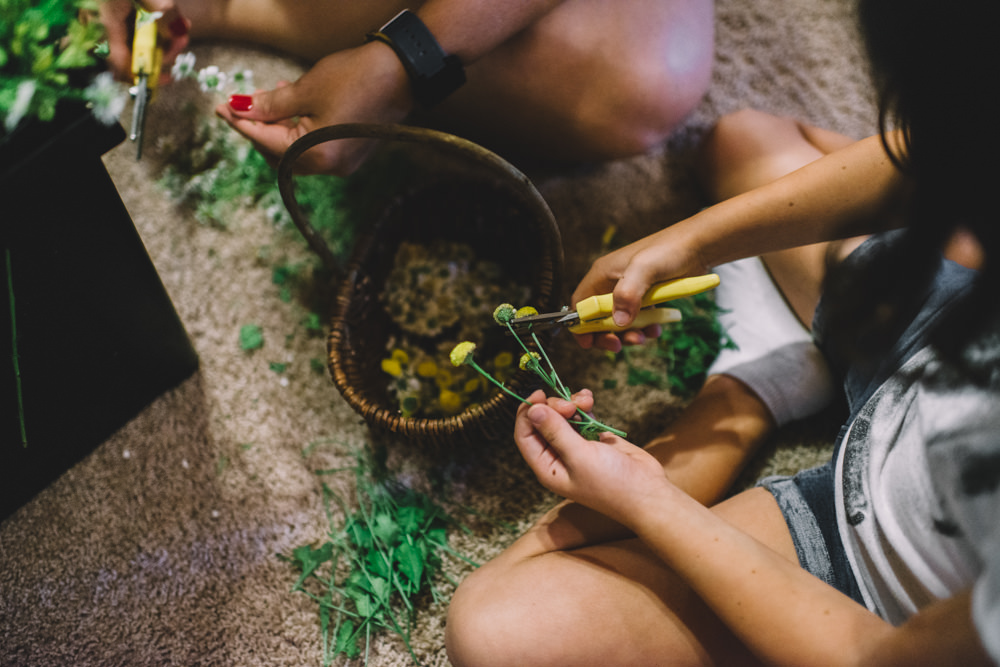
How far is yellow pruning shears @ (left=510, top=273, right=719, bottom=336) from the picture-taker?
1.93 ft

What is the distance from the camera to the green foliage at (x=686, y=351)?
848 mm

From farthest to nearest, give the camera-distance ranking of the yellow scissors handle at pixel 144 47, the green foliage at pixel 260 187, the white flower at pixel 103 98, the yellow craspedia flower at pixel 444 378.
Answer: the green foliage at pixel 260 187
the yellow craspedia flower at pixel 444 378
the yellow scissors handle at pixel 144 47
the white flower at pixel 103 98

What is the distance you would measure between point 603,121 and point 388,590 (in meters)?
0.66

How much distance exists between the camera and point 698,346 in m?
0.85

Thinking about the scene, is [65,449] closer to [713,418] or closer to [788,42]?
[713,418]

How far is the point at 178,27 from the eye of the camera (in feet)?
2.30

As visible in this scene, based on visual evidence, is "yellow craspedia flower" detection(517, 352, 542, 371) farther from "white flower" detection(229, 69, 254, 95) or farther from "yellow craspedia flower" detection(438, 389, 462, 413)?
"white flower" detection(229, 69, 254, 95)

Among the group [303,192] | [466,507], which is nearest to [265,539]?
[466,507]

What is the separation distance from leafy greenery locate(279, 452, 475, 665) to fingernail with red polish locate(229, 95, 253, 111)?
49cm

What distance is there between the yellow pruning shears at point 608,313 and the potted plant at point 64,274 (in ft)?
1.38

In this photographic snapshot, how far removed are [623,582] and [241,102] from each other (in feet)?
2.19

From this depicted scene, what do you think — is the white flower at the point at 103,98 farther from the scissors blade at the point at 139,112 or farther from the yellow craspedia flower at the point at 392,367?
the yellow craspedia flower at the point at 392,367

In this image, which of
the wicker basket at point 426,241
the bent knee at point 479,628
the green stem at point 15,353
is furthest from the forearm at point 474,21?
the bent knee at point 479,628

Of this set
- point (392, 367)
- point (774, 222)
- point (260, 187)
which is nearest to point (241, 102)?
point (260, 187)
